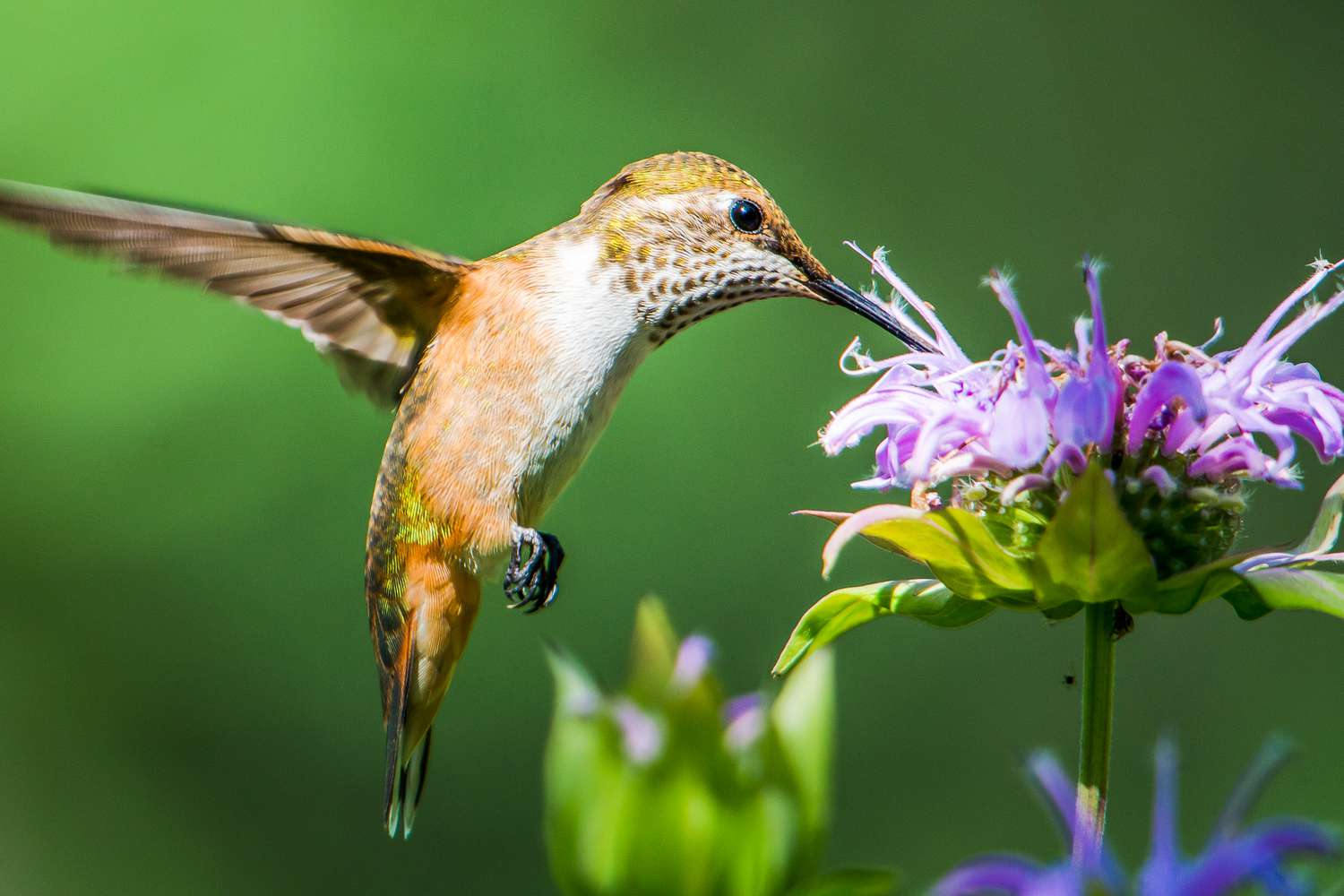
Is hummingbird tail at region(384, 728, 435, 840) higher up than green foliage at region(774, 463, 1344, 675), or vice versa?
green foliage at region(774, 463, 1344, 675)

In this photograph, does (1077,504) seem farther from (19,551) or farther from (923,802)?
(19,551)

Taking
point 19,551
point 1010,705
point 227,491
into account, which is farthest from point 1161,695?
point 19,551

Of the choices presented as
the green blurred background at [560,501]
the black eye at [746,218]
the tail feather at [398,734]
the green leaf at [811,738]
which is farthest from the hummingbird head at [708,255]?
the green blurred background at [560,501]

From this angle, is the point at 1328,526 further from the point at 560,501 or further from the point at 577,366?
the point at 560,501

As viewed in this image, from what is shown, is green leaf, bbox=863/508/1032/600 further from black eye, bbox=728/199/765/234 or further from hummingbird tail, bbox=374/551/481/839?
hummingbird tail, bbox=374/551/481/839

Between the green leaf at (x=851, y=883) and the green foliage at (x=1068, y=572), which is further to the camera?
the green foliage at (x=1068, y=572)

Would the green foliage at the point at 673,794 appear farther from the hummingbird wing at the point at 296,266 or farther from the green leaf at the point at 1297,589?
the hummingbird wing at the point at 296,266

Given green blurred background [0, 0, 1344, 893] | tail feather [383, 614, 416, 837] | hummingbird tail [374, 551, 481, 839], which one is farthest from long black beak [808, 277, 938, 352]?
green blurred background [0, 0, 1344, 893]
